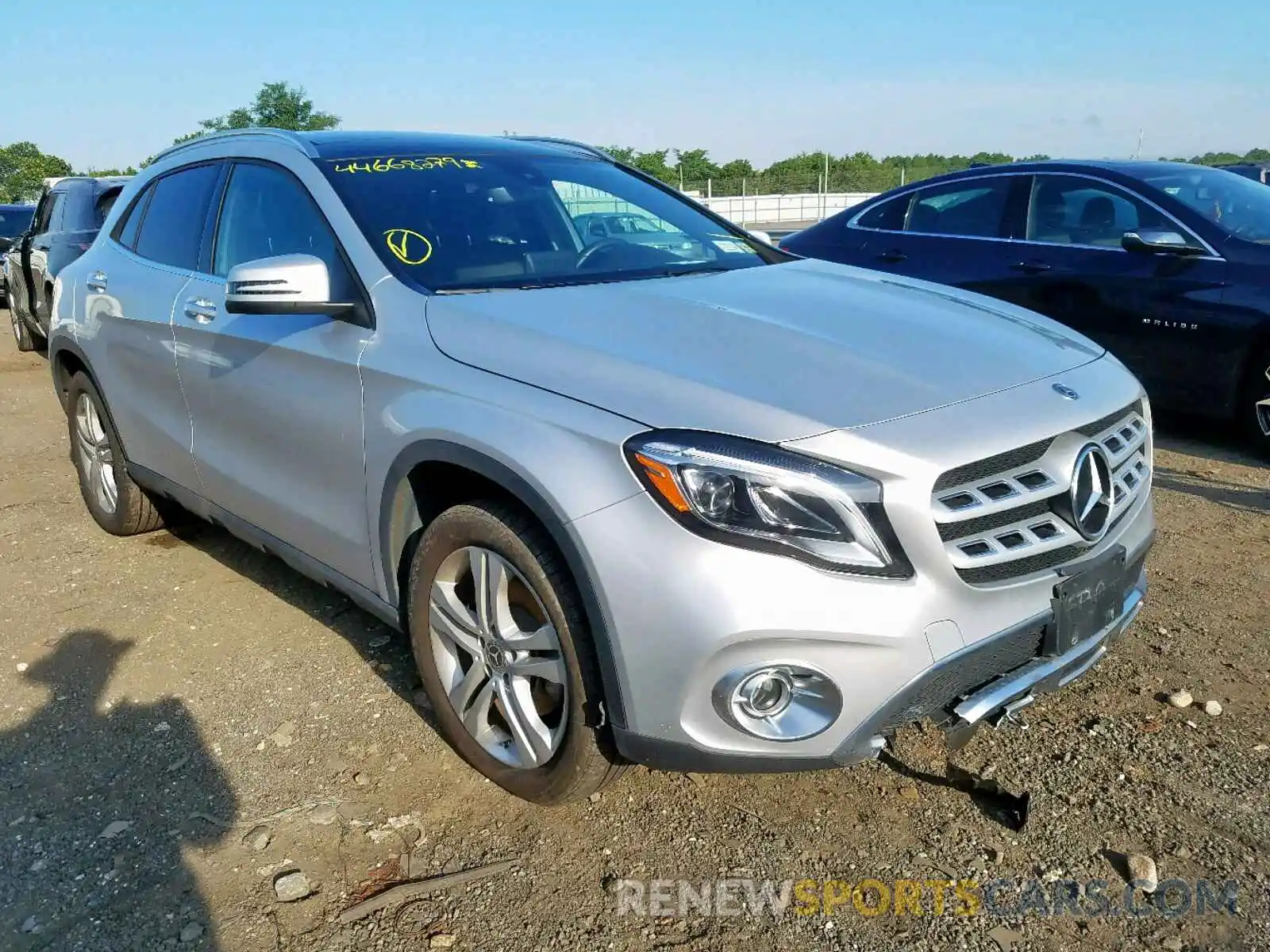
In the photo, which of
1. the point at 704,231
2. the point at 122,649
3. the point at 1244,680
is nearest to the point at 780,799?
the point at 1244,680

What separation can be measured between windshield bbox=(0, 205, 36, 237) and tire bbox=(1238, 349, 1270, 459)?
49.9ft

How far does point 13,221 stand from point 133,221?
1286 cm

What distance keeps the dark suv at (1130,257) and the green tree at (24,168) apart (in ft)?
239

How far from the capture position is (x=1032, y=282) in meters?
6.11

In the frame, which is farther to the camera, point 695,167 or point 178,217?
point 695,167

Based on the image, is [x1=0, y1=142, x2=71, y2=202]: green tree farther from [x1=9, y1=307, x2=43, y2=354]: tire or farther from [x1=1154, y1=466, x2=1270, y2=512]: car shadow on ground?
[x1=1154, y1=466, x2=1270, y2=512]: car shadow on ground

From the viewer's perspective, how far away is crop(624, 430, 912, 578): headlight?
6.96 feet

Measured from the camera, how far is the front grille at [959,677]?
86.0 inches

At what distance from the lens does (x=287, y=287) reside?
2.87 m

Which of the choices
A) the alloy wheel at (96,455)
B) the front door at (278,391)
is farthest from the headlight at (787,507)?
the alloy wheel at (96,455)

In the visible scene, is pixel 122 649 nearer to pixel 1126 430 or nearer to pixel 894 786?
pixel 894 786

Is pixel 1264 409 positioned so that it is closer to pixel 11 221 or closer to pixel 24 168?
pixel 11 221

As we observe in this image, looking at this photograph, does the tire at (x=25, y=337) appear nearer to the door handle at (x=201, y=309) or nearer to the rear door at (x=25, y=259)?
the rear door at (x=25, y=259)

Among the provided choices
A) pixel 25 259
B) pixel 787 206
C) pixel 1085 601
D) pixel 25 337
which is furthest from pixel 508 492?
pixel 787 206
